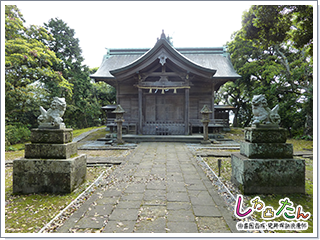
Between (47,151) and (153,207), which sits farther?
(47,151)

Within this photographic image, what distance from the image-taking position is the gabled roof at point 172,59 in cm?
1171

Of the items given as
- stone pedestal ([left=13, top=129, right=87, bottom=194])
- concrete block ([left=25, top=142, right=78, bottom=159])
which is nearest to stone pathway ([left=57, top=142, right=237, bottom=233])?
stone pedestal ([left=13, top=129, right=87, bottom=194])

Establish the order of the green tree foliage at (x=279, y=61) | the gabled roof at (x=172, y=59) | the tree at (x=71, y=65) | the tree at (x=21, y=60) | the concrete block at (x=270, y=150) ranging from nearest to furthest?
the concrete block at (x=270, y=150) < the green tree foliage at (x=279, y=61) < the tree at (x=21, y=60) < the gabled roof at (x=172, y=59) < the tree at (x=71, y=65)

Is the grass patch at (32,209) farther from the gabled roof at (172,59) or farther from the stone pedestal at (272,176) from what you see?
the gabled roof at (172,59)

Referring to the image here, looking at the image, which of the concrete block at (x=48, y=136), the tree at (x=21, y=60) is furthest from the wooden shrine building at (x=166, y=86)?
the concrete block at (x=48, y=136)

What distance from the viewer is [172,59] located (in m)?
11.8

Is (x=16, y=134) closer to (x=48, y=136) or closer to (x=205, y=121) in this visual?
(x=48, y=136)

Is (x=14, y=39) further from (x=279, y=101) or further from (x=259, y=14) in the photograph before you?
(x=279, y=101)

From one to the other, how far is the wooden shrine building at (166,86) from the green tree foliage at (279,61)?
10.2 feet

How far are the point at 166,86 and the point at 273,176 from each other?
9.68 m

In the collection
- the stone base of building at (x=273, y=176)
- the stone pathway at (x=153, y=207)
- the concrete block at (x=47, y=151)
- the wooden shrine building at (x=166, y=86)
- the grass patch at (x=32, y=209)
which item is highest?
the wooden shrine building at (x=166, y=86)

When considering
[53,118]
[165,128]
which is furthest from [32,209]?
[165,128]

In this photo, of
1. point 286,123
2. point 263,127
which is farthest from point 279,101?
point 263,127

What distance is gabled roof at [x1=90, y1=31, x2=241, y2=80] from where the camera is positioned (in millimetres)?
11711
